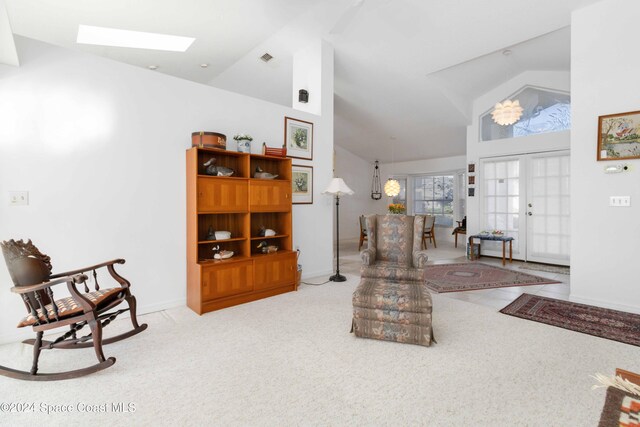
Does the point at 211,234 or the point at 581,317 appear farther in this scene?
the point at 211,234

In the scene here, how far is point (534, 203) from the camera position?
19.9 feet

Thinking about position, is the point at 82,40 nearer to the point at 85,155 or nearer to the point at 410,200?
the point at 85,155

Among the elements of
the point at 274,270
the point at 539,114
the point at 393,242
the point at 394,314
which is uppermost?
the point at 539,114

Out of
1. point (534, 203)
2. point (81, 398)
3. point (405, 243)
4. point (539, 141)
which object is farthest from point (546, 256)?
point (81, 398)

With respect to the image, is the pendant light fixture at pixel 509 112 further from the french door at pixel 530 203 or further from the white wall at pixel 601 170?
the french door at pixel 530 203

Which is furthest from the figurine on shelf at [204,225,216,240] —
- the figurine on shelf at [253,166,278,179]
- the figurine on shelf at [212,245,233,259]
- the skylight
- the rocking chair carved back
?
the skylight

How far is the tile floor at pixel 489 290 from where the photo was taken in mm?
3801

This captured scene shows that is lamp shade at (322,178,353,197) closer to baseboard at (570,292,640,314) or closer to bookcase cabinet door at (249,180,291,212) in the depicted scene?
bookcase cabinet door at (249,180,291,212)

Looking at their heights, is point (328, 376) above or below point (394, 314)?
below

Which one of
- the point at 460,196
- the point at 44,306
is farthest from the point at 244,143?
the point at 460,196

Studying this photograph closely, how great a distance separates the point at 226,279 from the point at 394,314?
187 centimetres

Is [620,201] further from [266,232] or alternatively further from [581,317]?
[266,232]

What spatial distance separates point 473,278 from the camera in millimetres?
4805

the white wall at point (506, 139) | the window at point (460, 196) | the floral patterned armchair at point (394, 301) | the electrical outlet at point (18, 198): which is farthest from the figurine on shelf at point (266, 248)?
the window at point (460, 196)
